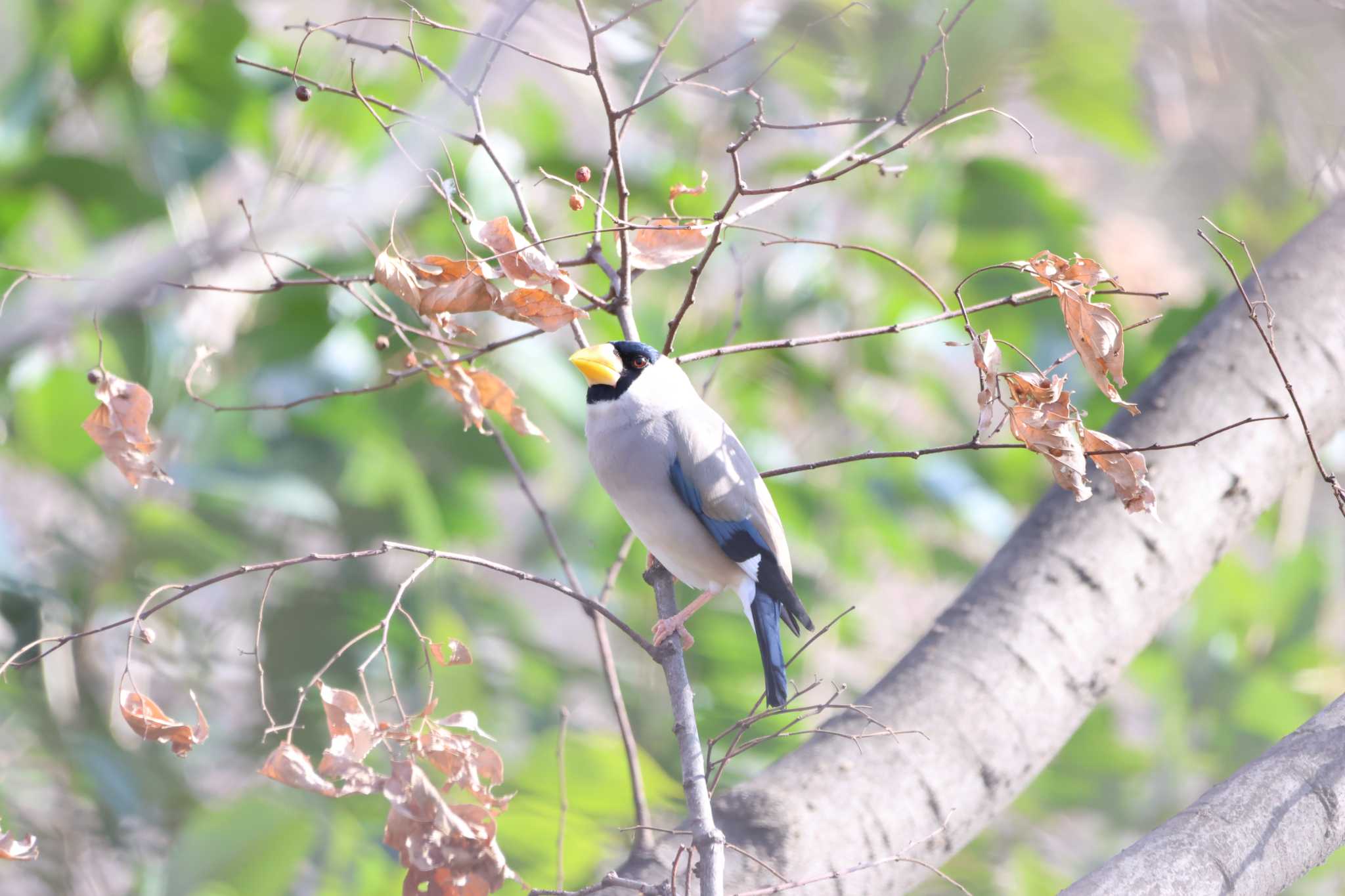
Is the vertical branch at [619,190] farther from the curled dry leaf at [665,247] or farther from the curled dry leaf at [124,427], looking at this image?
the curled dry leaf at [124,427]

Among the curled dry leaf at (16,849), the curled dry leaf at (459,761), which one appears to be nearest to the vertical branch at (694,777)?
the curled dry leaf at (459,761)

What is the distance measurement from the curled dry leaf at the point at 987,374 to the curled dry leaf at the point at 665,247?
30 cm

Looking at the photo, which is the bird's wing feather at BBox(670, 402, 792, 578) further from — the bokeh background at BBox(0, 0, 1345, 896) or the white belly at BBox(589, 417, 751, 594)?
the bokeh background at BBox(0, 0, 1345, 896)

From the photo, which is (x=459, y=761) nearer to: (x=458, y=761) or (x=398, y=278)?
(x=458, y=761)

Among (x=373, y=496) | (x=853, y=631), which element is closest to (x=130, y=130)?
(x=373, y=496)

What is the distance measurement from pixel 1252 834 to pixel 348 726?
759 mm

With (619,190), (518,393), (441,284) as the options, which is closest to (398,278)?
(441,284)

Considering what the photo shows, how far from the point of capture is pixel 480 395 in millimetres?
1268

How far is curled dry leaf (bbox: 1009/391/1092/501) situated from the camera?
0.92 metres

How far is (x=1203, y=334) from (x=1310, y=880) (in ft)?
7.22

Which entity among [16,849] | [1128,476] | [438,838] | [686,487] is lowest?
[16,849]

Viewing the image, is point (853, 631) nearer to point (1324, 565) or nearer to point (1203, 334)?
point (1324, 565)

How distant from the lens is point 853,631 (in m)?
2.99

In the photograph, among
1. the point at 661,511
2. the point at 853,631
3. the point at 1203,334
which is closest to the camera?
the point at 661,511
